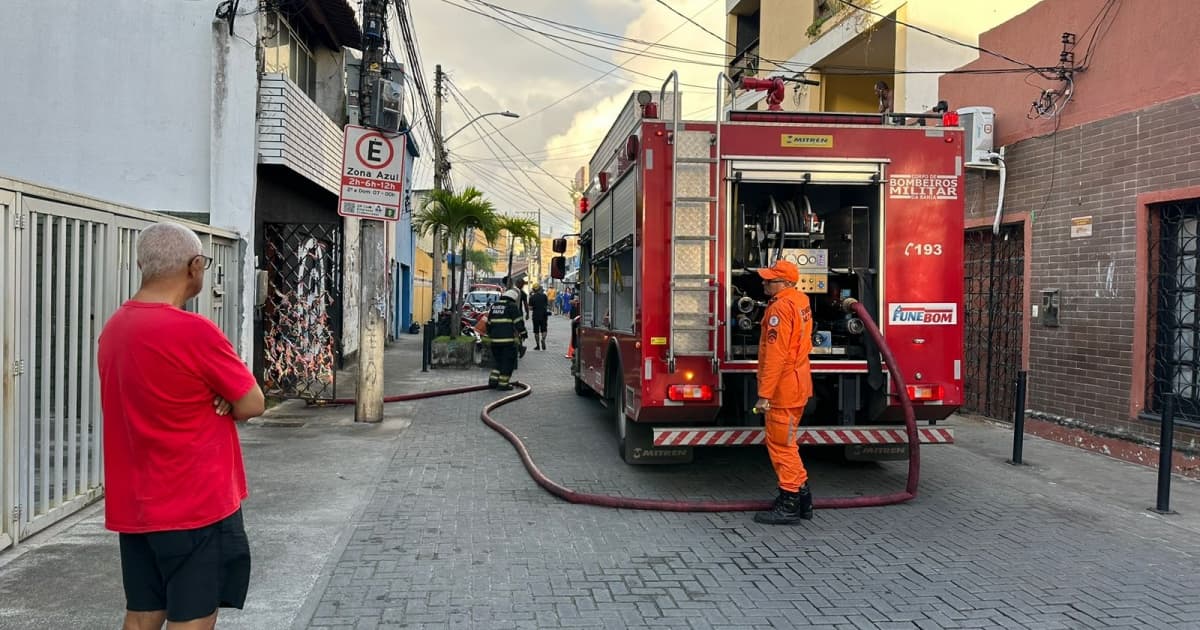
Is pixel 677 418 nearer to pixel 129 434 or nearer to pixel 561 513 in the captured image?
pixel 561 513

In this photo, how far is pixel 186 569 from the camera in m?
2.66

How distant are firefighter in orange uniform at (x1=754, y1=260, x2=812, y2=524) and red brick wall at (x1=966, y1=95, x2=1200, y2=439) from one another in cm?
446

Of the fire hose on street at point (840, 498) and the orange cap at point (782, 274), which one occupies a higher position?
the orange cap at point (782, 274)

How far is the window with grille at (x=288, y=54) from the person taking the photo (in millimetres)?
10461

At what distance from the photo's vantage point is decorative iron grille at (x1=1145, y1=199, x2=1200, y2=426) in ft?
24.9

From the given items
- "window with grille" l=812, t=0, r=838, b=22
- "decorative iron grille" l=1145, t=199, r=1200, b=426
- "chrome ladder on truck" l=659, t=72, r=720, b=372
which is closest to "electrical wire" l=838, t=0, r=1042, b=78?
"window with grille" l=812, t=0, r=838, b=22

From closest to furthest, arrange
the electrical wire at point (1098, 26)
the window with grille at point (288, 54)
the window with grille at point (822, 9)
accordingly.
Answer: the electrical wire at point (1098, 26) < the window with grille at point (288, 54) < the window with grille at point (822, 9)

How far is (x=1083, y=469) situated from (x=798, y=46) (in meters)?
9.99

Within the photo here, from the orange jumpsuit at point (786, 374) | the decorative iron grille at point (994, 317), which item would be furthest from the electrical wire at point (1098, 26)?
the orange jumpsuit at point (786, 374)

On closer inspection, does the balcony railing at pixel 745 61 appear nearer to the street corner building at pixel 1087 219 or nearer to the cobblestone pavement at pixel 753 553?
the street corner building at pixel 1087 219

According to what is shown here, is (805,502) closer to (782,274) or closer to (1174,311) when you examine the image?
(782,274)

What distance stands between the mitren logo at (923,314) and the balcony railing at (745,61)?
12.1m

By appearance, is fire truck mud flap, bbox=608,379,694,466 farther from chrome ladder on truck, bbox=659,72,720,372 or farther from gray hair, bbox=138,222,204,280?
gray hair, bbox=138,222,204,280

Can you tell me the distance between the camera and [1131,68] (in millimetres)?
8156
